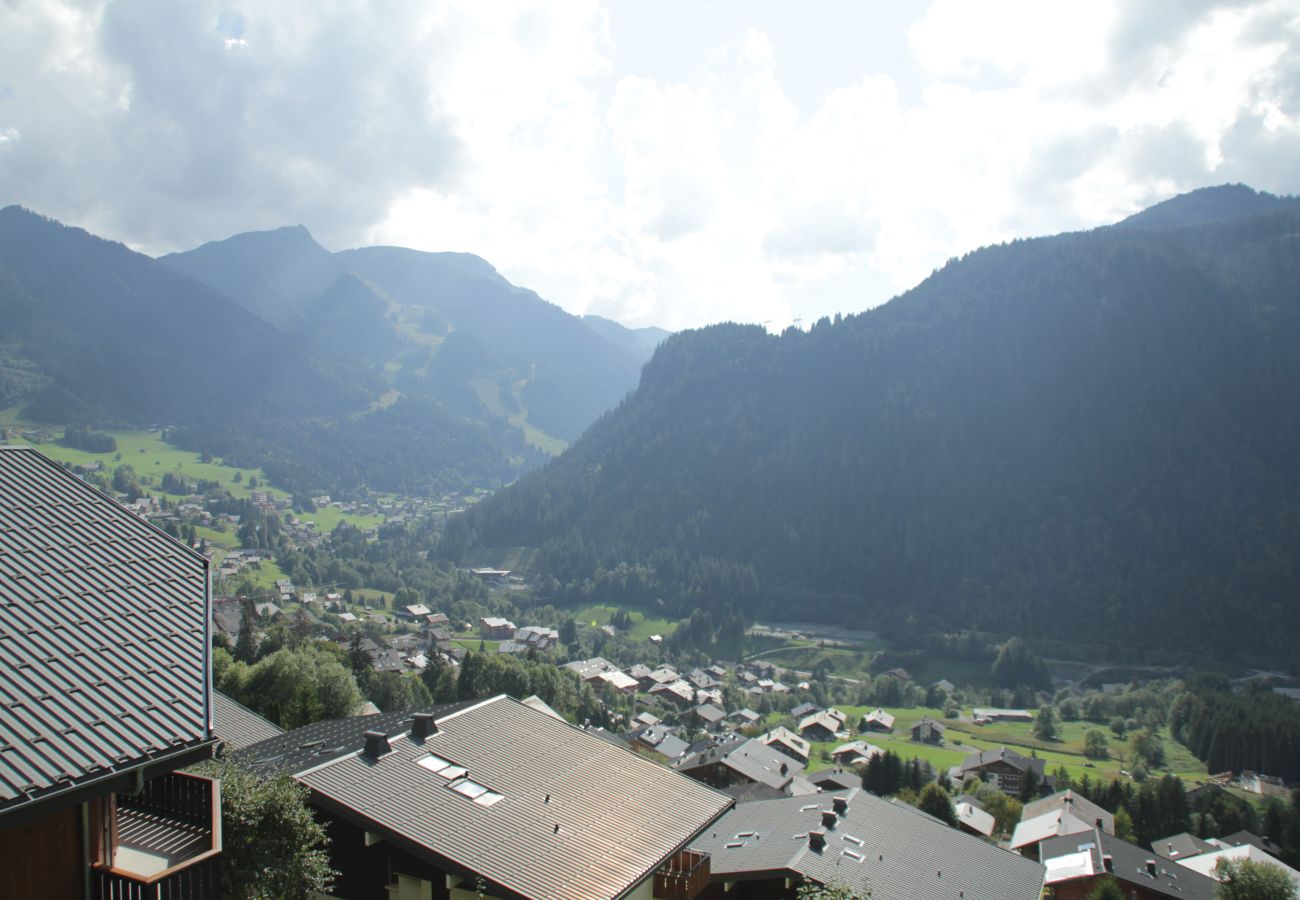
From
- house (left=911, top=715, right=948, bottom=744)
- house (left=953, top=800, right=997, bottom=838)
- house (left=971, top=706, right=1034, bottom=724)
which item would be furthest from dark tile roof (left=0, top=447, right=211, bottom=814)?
house (left=971, top=706, right=1034, bottom=724)

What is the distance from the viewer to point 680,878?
19047 millimetres

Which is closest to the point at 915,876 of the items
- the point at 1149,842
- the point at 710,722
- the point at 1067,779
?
the point at 1149,842

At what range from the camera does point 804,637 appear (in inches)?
6836

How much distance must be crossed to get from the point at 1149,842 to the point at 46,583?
272 feet

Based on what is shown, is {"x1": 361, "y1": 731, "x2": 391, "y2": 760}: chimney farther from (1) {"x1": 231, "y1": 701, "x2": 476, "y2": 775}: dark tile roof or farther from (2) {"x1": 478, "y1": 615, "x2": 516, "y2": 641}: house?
(2) {"x1": 478, "y1": 615, "x2": 516, "y2": 641}: house

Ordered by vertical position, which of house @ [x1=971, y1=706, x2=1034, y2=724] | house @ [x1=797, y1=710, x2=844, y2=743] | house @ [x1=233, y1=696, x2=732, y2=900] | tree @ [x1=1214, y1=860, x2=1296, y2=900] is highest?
house @ [x1=233, y1=696, x2=732, y2=900]

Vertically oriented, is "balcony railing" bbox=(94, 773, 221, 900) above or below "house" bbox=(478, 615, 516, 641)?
above

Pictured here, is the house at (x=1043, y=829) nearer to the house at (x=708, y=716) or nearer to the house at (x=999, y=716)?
the house at (x=708, y=716)

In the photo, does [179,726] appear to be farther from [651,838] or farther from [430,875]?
[651,838]

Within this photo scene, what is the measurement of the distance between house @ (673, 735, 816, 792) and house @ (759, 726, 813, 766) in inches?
594

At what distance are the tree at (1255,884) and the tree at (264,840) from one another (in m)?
46.2

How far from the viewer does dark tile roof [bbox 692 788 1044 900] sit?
25281 millimetres

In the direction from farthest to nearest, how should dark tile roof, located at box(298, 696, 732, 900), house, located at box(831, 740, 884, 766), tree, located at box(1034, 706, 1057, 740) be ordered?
tree, located at box(1034, 706, 1057, 740), house, located at box(831, 740, 884, 766), dark tile roof, located at box(298, 696, 732, 900)

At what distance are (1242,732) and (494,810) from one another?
119 meters
